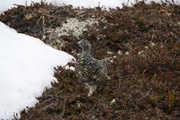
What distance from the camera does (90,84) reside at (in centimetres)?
601

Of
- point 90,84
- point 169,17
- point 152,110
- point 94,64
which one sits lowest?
point 152,110

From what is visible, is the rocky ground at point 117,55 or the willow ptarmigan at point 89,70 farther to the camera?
the willow ptarmigan at point 89,70

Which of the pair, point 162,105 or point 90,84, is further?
point 90,84

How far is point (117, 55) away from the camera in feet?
25.7

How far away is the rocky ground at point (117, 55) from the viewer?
18.3 ft

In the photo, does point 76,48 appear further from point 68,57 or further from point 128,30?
point 128,30

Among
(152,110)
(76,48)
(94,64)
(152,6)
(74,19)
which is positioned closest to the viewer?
(152,110)

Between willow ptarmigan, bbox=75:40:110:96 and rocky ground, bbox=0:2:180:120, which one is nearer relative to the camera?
Result: rocky ground, bbox=0:2:180:120

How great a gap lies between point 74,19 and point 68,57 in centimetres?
201

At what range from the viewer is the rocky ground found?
18.3ft

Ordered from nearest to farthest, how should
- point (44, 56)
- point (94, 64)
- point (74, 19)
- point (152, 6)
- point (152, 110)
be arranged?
1. point (152, 110)
2. point (94, 64)
3. point (44, 56)
4. point (74, 19)
5. point (152, 6)

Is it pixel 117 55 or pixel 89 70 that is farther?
pixel 117 55

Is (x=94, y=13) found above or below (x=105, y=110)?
above

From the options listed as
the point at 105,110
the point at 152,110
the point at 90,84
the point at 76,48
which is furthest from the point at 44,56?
the point at 152,110
